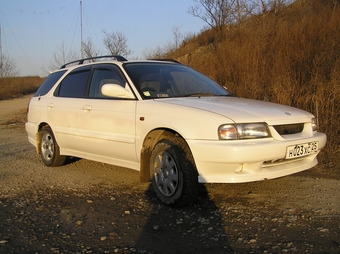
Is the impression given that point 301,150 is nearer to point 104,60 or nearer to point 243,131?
point 243,131

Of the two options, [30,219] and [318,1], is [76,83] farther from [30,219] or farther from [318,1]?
[318,1]

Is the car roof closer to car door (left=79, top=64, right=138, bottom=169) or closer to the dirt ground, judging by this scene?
car door (left=79, top=64, right=138, bottom=169)

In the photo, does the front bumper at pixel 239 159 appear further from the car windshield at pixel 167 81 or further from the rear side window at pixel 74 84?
the rear side window at pixel 74 84

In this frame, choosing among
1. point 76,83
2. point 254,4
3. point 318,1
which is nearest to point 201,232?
point 76,83

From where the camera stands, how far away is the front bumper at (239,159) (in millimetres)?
3420

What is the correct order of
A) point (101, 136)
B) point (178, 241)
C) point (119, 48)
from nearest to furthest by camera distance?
point (178, 241)
point (101, 136)
point (119, 48)

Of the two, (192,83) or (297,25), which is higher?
(297,25)

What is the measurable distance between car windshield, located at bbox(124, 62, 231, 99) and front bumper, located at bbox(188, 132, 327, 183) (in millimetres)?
1109

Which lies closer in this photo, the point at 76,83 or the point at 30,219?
the point at 30,219

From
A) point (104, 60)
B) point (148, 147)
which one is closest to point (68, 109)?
point (104, 60)

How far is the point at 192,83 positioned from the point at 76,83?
1.81m

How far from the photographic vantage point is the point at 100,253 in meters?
2.84

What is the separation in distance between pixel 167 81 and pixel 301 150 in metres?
1.93

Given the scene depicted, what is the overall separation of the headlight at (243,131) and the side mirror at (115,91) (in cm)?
139
